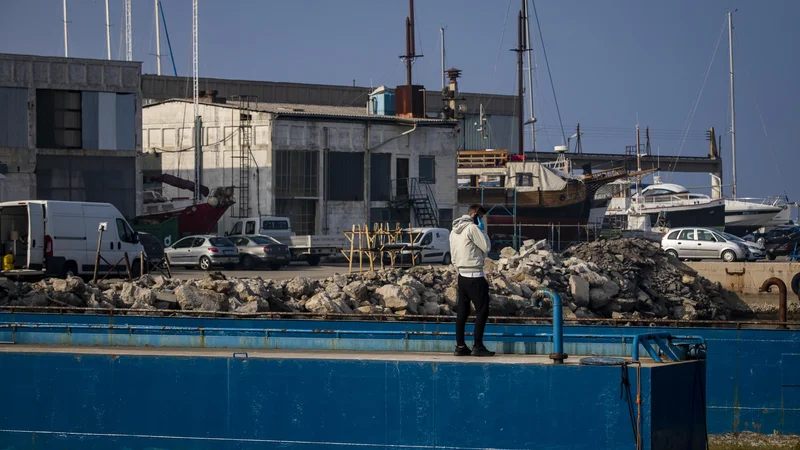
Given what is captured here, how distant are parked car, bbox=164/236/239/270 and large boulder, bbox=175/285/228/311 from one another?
17.4 m

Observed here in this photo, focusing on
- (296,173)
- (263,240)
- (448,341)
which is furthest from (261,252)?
Result: (448,341)

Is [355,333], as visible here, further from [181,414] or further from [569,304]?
[569,304]

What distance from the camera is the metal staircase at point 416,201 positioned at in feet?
159

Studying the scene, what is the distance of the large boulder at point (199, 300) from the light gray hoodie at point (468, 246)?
7706mm

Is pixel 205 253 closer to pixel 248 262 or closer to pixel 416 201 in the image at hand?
pixel 248 262

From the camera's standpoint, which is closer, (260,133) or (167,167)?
(260,133)

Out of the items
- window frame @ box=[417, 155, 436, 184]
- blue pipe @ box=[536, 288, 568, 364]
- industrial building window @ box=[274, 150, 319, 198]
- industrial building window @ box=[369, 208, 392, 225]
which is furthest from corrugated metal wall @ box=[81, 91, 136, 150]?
blue pipe @ box=[536, 288, 568, 364]

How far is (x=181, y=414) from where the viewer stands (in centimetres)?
1002

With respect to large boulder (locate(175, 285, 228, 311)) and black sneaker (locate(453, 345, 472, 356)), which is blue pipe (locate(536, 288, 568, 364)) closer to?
black sneaker (locate(453, 345, 472, 356))

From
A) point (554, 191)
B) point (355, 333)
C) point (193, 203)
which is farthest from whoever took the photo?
point (554, 191)

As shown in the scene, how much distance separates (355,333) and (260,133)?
112 feet

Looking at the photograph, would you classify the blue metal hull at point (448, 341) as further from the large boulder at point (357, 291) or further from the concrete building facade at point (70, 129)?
the concrete building facade at point (70, 129)

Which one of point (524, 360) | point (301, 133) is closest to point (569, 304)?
point (524, 360)

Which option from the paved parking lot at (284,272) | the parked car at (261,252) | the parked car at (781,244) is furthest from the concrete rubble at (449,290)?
the parked car at (781,244)
